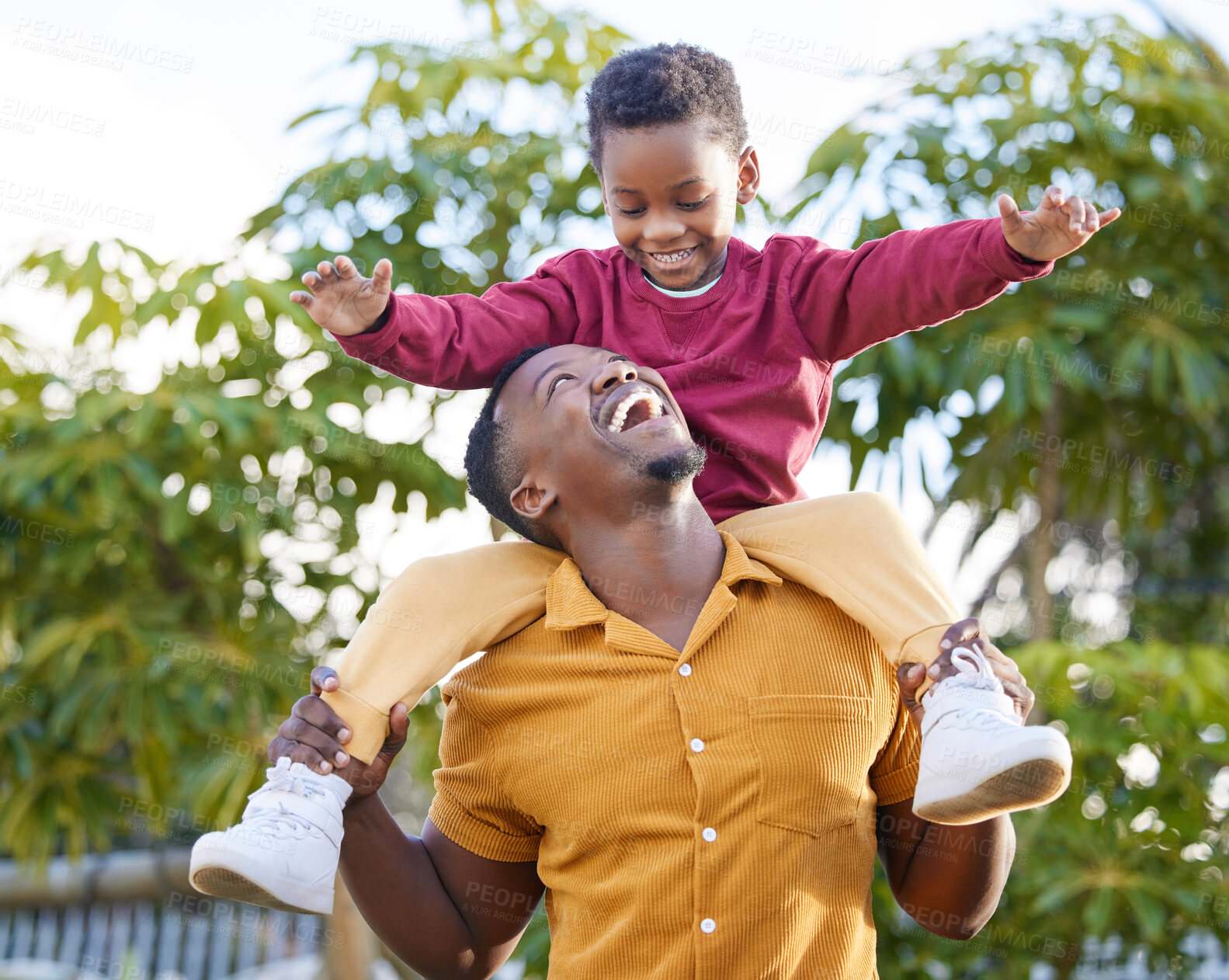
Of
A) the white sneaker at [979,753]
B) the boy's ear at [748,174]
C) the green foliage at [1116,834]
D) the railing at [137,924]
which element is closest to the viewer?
the white sneaker at [979,753]

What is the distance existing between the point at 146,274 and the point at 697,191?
194 cm

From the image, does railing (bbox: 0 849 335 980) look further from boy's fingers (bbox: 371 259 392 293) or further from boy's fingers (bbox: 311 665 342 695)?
boy's fingers (bbox: 371 259 392 293)

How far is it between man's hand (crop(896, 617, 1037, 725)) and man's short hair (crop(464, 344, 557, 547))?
1.67 feet

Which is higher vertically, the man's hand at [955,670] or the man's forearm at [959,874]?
the man's hand at [955,670]

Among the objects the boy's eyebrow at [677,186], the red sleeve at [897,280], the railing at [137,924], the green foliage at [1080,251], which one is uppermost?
the boy's eyebrow at [677,186]

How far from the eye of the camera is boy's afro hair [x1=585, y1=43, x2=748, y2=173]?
155 centimetres

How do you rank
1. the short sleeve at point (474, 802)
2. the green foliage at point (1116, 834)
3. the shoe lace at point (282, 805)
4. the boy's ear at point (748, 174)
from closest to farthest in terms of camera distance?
the shoe lace at point (282, 805) → the short sleeve at point (474, 802) → the boy's ear at point (748, 174) → the green foliage at point (1116, 834)

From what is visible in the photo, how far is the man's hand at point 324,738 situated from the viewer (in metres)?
1.35

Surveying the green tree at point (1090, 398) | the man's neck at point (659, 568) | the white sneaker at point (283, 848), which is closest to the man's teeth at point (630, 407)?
the man's neck at point (659, 568)

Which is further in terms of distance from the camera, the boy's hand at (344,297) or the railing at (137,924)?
the railing at (137,924)

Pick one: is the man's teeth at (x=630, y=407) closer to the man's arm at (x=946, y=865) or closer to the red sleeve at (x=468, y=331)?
the red sleeve at (x=468, y=331)

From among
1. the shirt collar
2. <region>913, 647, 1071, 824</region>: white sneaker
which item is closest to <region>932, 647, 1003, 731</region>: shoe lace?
<region>913, 647, 1071, 824</region>: white sneaker

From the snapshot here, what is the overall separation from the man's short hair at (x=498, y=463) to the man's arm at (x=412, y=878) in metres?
0.34

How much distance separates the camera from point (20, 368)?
3.30 meters
